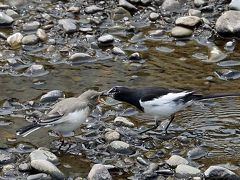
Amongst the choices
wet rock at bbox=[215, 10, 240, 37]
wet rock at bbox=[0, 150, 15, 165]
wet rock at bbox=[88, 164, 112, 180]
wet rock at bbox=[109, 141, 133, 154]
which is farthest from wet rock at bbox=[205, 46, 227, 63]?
wet rock at bbox=[0, 150, 15, 165]

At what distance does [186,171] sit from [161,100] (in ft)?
4.22

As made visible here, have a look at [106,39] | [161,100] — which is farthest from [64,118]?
[106,39]

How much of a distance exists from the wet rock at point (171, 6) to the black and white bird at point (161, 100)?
387 centimetres

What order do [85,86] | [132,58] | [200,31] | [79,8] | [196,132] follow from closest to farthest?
[196,132] < [85,86] < [132,58] < [200,31] < [79,8]

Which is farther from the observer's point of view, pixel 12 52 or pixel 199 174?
pixel 12 52

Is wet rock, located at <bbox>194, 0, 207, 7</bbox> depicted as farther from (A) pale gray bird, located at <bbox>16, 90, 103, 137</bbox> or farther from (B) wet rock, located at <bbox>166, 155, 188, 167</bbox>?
(B) wet rock, located at <bbox>166, 155, 188, 167</bbox>

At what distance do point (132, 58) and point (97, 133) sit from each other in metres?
2.44

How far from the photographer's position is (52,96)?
32.9 ft

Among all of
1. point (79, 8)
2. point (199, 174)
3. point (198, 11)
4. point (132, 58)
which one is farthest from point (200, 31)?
point (199, 174)

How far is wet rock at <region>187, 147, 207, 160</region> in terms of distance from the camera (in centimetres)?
847

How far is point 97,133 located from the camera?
9.15 m

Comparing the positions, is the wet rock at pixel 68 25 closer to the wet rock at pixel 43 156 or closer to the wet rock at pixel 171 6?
the wet rock at pixel 171 6

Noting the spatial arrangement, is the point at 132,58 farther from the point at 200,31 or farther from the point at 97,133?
the point at 97,133

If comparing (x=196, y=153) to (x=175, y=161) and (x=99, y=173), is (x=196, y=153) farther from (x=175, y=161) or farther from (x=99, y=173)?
(x=99, y=173)
